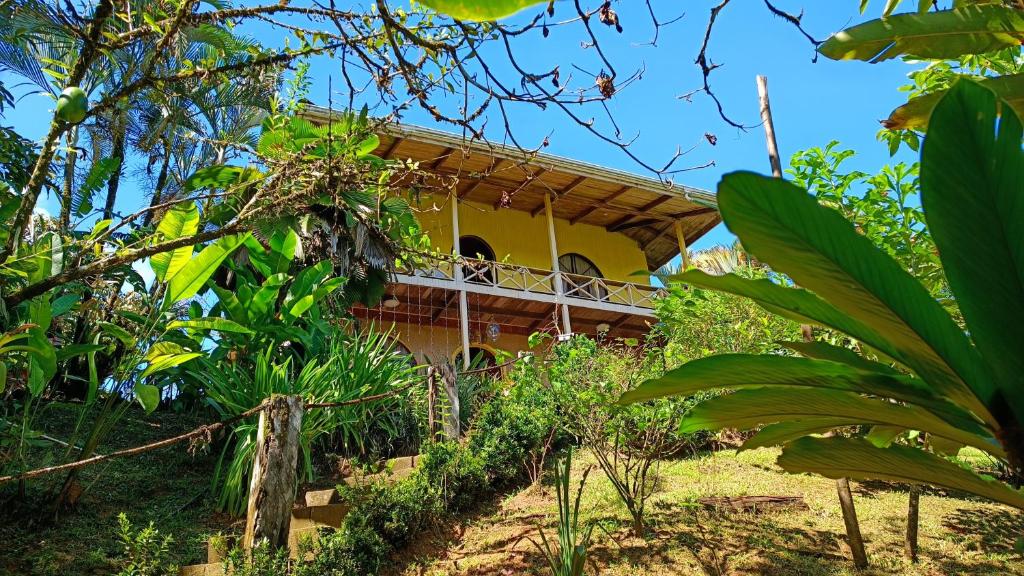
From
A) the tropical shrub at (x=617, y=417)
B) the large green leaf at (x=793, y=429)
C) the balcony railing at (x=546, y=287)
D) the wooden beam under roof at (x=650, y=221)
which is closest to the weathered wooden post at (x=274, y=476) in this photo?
the tropical shrub at (x=617, y=417)

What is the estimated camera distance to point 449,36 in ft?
9.59

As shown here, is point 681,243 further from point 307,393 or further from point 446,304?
point 307,393

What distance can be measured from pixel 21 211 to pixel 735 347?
545 cm

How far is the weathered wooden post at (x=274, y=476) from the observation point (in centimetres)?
377

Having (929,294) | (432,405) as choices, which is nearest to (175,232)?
(432,405)

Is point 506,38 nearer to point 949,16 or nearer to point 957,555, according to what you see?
point 949,16

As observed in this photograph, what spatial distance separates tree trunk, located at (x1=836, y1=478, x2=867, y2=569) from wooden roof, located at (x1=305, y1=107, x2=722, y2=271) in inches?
268

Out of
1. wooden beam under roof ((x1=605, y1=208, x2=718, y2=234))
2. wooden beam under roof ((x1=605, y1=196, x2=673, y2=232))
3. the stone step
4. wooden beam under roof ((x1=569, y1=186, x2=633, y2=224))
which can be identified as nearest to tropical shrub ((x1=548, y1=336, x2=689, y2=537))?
the stone step

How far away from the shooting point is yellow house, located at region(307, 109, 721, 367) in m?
11.9

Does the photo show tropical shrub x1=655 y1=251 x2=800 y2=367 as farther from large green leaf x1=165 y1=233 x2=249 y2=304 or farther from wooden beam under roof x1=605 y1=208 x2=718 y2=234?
wooden beam under roof x1=605 y1=208 x2=718 y2=234

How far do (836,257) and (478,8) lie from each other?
608 mm

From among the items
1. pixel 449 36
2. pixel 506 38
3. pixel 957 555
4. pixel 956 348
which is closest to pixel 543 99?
pixel 506 38

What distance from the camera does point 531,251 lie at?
1474 centimetres

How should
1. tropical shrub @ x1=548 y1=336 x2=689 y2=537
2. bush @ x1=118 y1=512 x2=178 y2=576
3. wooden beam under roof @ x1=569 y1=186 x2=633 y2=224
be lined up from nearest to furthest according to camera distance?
1. bush @ x1=118 y1=512 x2=178 y2=576
2. tropical shrub @ x1=548 y1=336 x2=689 y2=537
3. wooden beam under roof @ x1=569 y1=186 x2=633 y2=224
